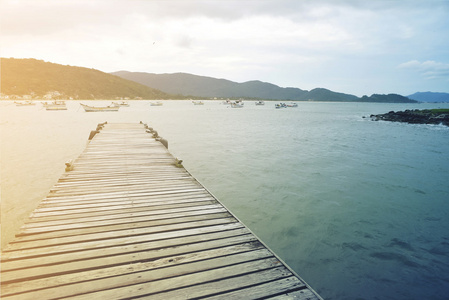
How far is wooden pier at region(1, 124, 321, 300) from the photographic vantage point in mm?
3482

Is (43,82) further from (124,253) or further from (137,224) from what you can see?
(124,253)

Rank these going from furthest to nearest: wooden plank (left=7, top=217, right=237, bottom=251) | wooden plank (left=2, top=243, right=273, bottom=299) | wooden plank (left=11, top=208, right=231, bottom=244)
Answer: wooden plank (left=11, top=208, right=231, bottom=244) < wooden plank (left=7, top=217, right=237, bottom=251) < wooden plank (left=2, top=243, right=273, bottom=299)

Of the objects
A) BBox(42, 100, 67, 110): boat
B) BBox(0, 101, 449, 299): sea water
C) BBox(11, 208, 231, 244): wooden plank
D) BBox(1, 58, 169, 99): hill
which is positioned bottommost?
BBox(0, 101, 449, 299): sea water

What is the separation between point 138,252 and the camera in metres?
4.36

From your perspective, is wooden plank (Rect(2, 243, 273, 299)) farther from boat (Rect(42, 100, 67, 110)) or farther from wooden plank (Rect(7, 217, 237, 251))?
boat (Rect(42, 100, 67, 110))

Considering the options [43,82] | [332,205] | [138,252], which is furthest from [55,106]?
[43,82]

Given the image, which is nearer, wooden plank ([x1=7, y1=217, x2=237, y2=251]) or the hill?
wooden plank ([x1=7, y1=217, x2=237, y2=251])

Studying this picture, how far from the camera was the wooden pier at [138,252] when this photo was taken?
3482mm

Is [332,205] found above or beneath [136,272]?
beneath

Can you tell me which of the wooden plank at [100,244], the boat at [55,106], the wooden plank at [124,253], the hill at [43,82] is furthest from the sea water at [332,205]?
the hill at [43,82]

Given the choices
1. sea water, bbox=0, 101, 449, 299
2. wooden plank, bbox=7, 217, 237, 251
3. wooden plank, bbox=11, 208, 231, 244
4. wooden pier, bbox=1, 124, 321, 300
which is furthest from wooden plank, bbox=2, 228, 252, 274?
sea water, bbox=0, 101, 449, 299

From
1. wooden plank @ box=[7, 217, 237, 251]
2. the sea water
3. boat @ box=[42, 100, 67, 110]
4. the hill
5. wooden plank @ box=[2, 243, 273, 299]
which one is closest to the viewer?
wooden plank @ box=[2, 243, 273, 299]

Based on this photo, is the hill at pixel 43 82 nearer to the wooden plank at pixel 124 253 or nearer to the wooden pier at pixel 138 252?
the wooden pier at pixel 138 252

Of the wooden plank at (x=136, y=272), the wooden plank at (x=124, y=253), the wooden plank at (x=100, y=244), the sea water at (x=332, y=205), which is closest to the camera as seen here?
the wooden plank at (x=136, y=272)
